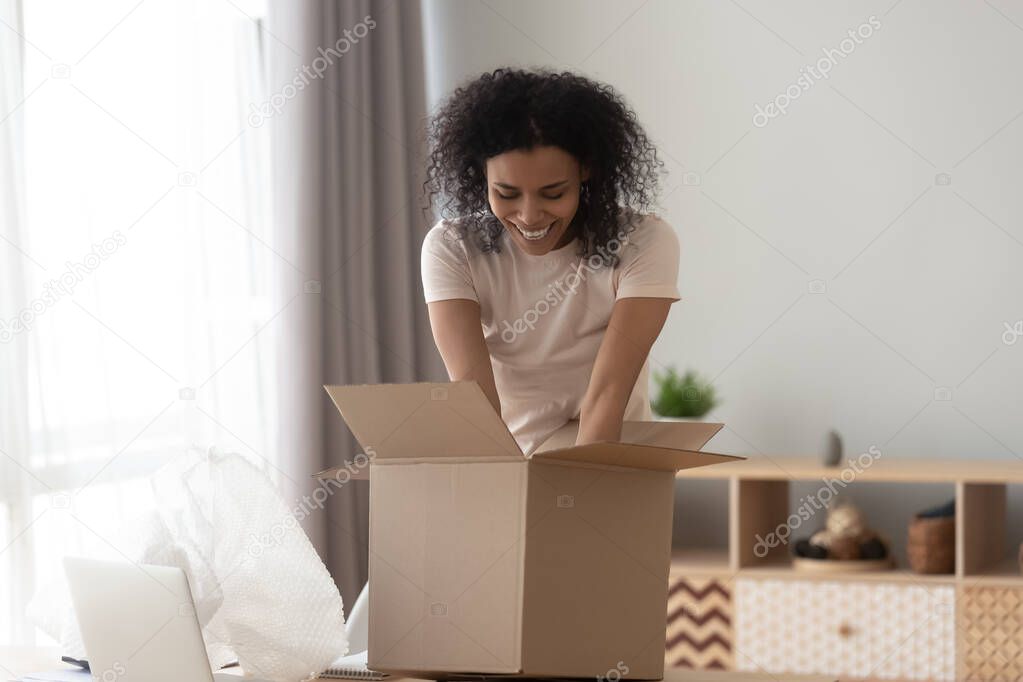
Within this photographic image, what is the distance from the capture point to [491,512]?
1.26m

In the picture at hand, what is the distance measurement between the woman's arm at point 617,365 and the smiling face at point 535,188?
0.16 m

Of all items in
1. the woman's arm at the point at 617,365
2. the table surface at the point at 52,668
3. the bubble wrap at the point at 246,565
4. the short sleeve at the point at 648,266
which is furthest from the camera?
the short sleeve at the point at 648,266

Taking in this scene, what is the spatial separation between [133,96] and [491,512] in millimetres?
1771

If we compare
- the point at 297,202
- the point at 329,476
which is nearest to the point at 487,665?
the point at 329,476

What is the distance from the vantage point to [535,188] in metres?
1.56

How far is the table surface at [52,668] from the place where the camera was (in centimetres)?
135

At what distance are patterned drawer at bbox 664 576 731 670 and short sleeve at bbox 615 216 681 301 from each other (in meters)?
1.78

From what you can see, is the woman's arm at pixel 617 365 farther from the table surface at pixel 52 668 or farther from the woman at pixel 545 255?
the table surface at pixel 52 668

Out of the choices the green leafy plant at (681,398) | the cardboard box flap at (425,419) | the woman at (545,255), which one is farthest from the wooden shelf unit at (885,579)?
the cardboard box flap at (425,419)

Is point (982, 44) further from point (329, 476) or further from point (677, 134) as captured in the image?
point (329, 476)

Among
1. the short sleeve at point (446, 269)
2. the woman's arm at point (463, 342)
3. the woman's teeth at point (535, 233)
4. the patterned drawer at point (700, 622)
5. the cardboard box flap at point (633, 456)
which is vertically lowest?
the patterned drawer at point (700, 622)

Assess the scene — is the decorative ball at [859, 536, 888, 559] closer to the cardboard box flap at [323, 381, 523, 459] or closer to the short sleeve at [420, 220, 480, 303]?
the short sleeve at [420, 220, 480, 303]

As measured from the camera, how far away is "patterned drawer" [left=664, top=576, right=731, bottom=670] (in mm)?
3279

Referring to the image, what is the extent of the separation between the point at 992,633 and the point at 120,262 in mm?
2312
